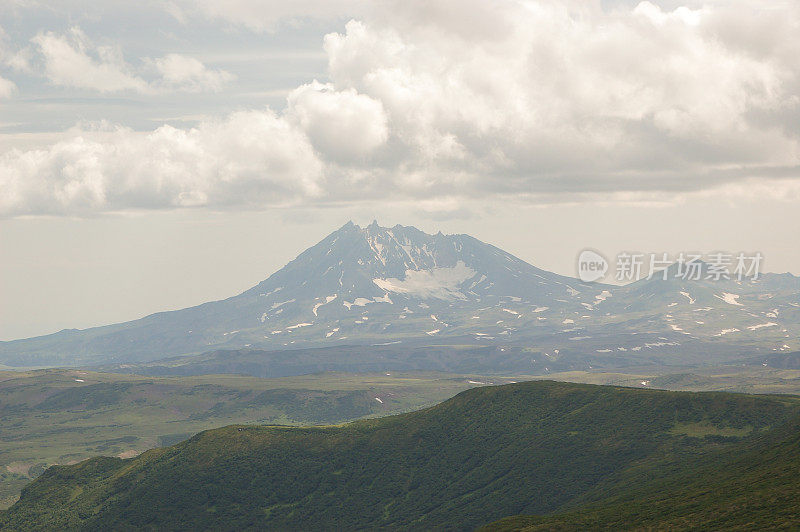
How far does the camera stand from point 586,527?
629 ft

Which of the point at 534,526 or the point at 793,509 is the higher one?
the point at 793,509

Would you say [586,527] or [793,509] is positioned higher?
[793,509]

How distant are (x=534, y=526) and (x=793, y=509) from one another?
65.8 meters

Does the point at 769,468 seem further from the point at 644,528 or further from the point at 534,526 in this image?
the point at 534,526

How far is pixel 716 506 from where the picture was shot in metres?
174

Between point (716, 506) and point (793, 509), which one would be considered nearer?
point (793, 509)

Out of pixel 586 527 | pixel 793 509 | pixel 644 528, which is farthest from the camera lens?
pixel 586 527

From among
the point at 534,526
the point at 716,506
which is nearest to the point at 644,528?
the point at 716,506

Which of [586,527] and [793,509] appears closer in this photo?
[793,509]

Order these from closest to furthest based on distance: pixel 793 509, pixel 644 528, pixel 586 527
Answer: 1. pixel 793 509
2. pixel 644 528
3. pixel 586 527

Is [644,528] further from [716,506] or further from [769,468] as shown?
[769,468]

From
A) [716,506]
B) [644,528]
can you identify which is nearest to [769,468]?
[716,506]

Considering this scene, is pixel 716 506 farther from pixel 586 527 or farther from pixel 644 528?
pixel 586 527

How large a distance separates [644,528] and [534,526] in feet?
108
